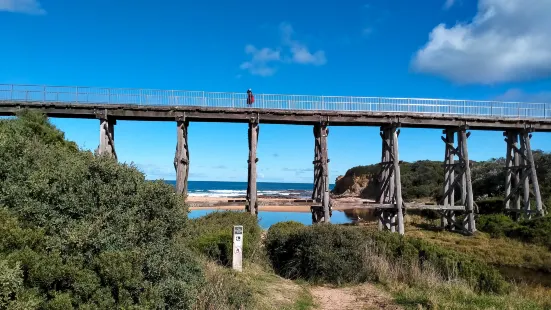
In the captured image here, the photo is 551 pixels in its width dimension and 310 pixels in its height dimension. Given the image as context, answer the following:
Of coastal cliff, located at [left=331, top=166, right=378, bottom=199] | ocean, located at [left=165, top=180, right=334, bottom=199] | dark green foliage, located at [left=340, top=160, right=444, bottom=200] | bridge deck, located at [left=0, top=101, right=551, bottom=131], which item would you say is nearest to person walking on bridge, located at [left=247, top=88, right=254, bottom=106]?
bridge deck, located at [left=0, top=101, right=551, bottom=131]

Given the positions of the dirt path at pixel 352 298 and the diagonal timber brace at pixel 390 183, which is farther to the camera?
the diagonal timber brace at pixel 390 183

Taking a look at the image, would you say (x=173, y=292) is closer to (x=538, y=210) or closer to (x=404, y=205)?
(x=404, y=205)

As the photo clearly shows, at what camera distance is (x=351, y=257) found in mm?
11227

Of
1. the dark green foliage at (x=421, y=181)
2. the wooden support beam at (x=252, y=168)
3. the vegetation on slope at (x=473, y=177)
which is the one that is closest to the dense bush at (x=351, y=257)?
the wooden support beam at (x=252, y=168)

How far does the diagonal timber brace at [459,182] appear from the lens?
835 inches

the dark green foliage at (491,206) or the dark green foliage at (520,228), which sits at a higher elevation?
the dark green foliage at (491,206)

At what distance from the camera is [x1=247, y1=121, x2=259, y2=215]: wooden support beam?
18.6 meters

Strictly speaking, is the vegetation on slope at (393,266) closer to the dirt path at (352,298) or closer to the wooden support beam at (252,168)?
the dirt path at (352,298)

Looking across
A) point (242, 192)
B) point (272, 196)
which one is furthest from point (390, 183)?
point (242, 192)

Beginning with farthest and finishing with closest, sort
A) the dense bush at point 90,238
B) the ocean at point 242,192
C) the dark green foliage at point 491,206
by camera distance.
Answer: the ocean at point 242,192 → the dark green foliage at point 491,206 → the dense bush at point 90,238

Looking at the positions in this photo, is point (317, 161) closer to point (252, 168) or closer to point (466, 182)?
point (252, 168)

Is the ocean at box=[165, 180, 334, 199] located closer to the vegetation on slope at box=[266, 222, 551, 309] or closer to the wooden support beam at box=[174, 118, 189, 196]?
the wooden support beam at box=[174, 118, 189, 196]

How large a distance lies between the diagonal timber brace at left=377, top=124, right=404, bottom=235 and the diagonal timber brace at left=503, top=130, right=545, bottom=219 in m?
7.40

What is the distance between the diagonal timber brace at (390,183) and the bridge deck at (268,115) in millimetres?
958
